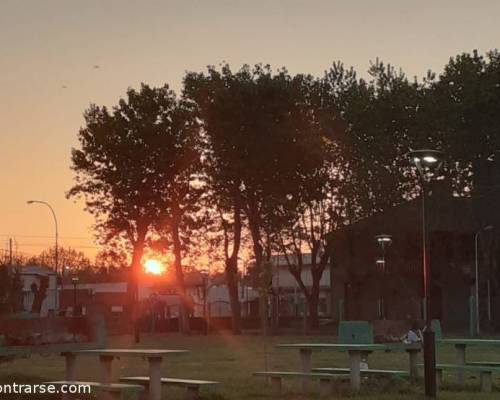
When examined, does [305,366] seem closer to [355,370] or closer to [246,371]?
[355,370]

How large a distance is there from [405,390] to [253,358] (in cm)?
1488

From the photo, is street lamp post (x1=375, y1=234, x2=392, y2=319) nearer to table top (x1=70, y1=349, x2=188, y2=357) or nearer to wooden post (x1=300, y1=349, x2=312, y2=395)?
wooden post (x1=300, y1=349, x2=312, y2=395)

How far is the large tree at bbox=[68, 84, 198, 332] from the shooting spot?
56.5m

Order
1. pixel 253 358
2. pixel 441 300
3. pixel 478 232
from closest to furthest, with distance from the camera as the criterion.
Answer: pixel 253 358 < pixel 478 232 < pixel 441 300

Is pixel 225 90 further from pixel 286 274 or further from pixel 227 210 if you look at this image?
pixel 286 274

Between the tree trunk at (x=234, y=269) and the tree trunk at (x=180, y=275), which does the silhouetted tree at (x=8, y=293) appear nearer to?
the tree trunk at (x=180, y=275)

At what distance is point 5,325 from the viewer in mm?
16109

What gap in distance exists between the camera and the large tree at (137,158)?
56.5 m

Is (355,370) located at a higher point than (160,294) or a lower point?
lower

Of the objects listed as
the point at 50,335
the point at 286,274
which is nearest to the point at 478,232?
the point at 50,335

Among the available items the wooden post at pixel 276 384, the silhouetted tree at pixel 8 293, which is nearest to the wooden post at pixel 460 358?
the wooden post at pixel 276 384

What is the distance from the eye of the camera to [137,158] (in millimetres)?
56625

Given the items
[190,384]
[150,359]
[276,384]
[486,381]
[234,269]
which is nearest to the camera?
[150,359]

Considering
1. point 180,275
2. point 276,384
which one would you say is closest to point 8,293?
point 276,384
